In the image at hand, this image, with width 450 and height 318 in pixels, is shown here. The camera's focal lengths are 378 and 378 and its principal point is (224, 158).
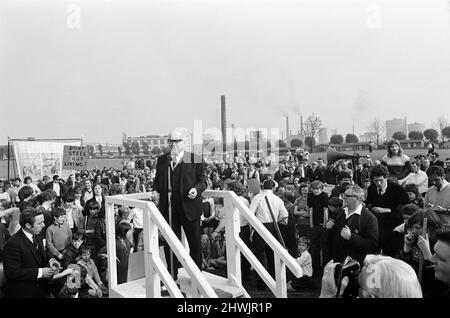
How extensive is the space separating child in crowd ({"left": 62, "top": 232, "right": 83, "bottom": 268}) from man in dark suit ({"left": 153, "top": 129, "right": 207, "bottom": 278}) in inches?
91.2

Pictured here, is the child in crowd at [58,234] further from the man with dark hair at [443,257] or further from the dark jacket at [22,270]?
the man with dark hair at [443,257]

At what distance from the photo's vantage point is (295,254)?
6371 millimetres

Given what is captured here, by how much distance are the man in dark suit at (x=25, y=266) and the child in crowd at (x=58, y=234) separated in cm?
211

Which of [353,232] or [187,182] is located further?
[353,232]

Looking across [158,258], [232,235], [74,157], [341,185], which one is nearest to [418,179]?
[341,185]

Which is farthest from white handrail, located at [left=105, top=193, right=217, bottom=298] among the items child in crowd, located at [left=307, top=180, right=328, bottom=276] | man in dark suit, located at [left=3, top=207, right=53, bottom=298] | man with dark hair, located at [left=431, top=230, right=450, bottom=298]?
child in crowd, located at [left=307, top=180, right=328, bottom=276]

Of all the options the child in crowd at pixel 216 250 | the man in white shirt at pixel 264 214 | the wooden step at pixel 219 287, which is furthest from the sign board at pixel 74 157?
the wooden step at pixel 219 287

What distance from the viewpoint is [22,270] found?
3.60 metres

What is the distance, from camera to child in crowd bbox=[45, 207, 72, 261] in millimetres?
5832

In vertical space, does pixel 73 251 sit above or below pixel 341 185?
below

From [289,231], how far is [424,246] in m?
3.06

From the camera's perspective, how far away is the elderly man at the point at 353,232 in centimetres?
414

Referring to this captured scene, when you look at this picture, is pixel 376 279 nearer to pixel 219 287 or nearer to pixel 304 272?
pixel 219 287

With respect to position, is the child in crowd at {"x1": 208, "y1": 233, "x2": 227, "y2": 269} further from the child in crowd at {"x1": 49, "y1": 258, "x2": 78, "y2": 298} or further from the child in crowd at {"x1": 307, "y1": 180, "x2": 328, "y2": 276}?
the child in crowd at {"x1": 49, "y1": 258, "x2": 78, "y2": 298}
